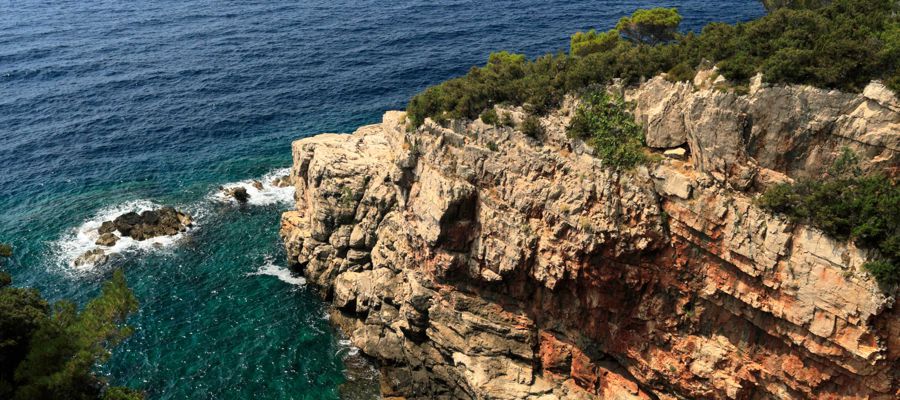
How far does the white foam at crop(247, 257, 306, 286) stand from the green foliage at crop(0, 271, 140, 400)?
1002 inches

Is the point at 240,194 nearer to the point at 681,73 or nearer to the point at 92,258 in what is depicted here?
the point at 92,258

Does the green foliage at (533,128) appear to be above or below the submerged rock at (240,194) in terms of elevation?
above

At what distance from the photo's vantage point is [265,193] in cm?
7419

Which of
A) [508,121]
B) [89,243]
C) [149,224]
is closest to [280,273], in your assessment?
[149,224]

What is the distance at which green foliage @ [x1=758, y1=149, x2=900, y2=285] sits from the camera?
28062 mm

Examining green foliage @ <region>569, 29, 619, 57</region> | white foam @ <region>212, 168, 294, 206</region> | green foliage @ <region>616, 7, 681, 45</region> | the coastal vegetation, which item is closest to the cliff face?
the coastal vegetation

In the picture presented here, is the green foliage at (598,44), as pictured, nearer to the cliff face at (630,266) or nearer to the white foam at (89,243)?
the cliff face at (630,266)

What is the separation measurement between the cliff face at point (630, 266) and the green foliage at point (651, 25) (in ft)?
114

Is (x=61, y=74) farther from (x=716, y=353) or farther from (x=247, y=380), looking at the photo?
(x=716, y=353)

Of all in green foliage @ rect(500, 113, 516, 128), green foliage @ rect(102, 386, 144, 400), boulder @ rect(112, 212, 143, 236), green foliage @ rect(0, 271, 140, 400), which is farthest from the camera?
boulder @ rect(112, 212, 143, 236)

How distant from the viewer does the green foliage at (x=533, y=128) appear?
3997 centimetres

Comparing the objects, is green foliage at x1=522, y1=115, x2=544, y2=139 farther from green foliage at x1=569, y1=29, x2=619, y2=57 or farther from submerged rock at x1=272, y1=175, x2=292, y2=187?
submerged rock at x1=272, y1=175, x2=292, y2=187

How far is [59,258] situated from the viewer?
210 feet

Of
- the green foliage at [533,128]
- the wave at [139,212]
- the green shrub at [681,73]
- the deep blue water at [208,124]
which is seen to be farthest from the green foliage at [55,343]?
the green shrub at [681,73]
